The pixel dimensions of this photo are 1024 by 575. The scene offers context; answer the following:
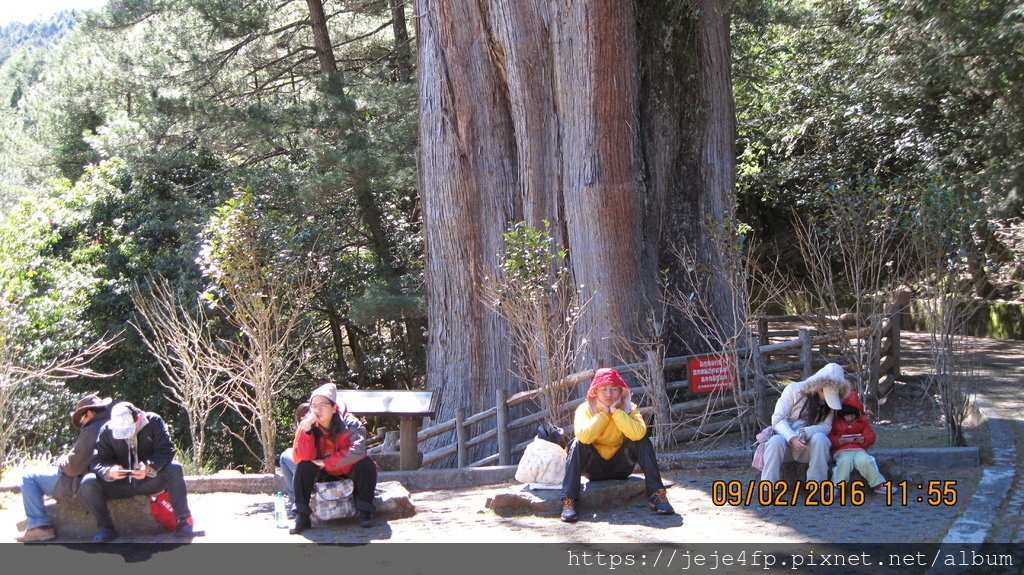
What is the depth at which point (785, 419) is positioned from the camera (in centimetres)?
711

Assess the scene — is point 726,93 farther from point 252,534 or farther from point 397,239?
point 397,239

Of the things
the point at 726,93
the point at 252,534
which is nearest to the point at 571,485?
the point at 252,534

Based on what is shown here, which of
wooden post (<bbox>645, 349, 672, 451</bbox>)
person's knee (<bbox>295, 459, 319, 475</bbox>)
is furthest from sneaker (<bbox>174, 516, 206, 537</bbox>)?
wooden post (<bbox>645, 349, 672, 451</bbox>)

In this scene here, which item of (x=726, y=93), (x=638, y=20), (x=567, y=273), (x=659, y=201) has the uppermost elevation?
(x=638, y=20)

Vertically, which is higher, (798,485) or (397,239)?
(397,239)

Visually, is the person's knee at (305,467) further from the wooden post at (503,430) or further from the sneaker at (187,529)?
the wooden post at (503,430)

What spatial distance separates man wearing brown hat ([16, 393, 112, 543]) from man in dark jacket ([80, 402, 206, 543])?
0.29 ft

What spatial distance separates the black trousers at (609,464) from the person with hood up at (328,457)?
4.67ft

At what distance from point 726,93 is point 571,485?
6487 mm

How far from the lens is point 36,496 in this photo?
6688 millimetres

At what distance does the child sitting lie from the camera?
6.83 meters

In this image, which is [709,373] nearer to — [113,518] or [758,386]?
[758,386]

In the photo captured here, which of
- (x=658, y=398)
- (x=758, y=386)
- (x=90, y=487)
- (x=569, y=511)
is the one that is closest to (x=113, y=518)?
(x=90, y=487)
